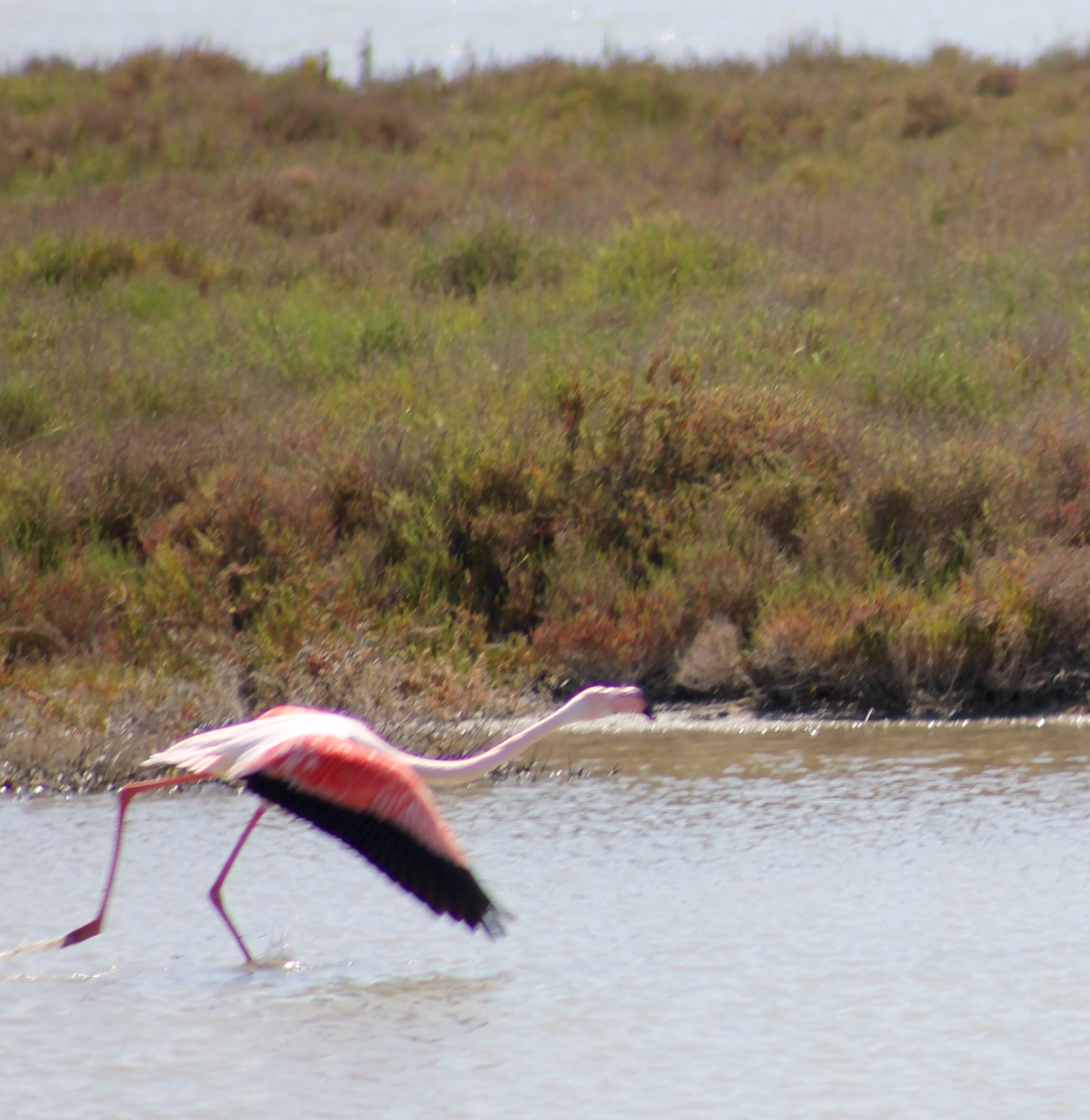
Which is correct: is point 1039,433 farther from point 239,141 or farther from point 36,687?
point 239,141

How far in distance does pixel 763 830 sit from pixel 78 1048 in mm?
2728

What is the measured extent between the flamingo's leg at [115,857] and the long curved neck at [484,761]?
647mm

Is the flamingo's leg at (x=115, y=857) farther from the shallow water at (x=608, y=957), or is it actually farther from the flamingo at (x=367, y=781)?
the shallow water at (x=608, y=957)

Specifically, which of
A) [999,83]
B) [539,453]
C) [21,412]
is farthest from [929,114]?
[539,453]

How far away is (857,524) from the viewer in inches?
391

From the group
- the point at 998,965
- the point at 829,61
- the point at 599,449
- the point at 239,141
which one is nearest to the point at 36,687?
the point at 599,449

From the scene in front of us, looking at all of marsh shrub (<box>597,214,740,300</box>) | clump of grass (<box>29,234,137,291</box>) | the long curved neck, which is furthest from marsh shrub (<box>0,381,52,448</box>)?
the long curved neck

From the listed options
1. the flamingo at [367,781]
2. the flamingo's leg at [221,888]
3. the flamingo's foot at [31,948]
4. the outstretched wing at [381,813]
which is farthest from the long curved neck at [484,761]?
the flamingo's foot at [31,948]

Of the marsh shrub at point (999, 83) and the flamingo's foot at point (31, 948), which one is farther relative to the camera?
the marsh shrub at point (999, 83)

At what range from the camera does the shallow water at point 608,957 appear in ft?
Answer: 14.4

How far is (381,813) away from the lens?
16.4ft

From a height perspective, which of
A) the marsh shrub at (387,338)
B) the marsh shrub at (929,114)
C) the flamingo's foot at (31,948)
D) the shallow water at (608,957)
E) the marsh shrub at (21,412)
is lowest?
the shallow water at (608,957)

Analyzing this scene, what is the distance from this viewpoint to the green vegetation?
8.85 metres

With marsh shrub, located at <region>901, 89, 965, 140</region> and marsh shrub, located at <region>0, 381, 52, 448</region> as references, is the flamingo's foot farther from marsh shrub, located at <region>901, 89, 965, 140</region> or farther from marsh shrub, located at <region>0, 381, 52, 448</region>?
marsh shrub, located at <region>901, 89, 965, 140</region>
